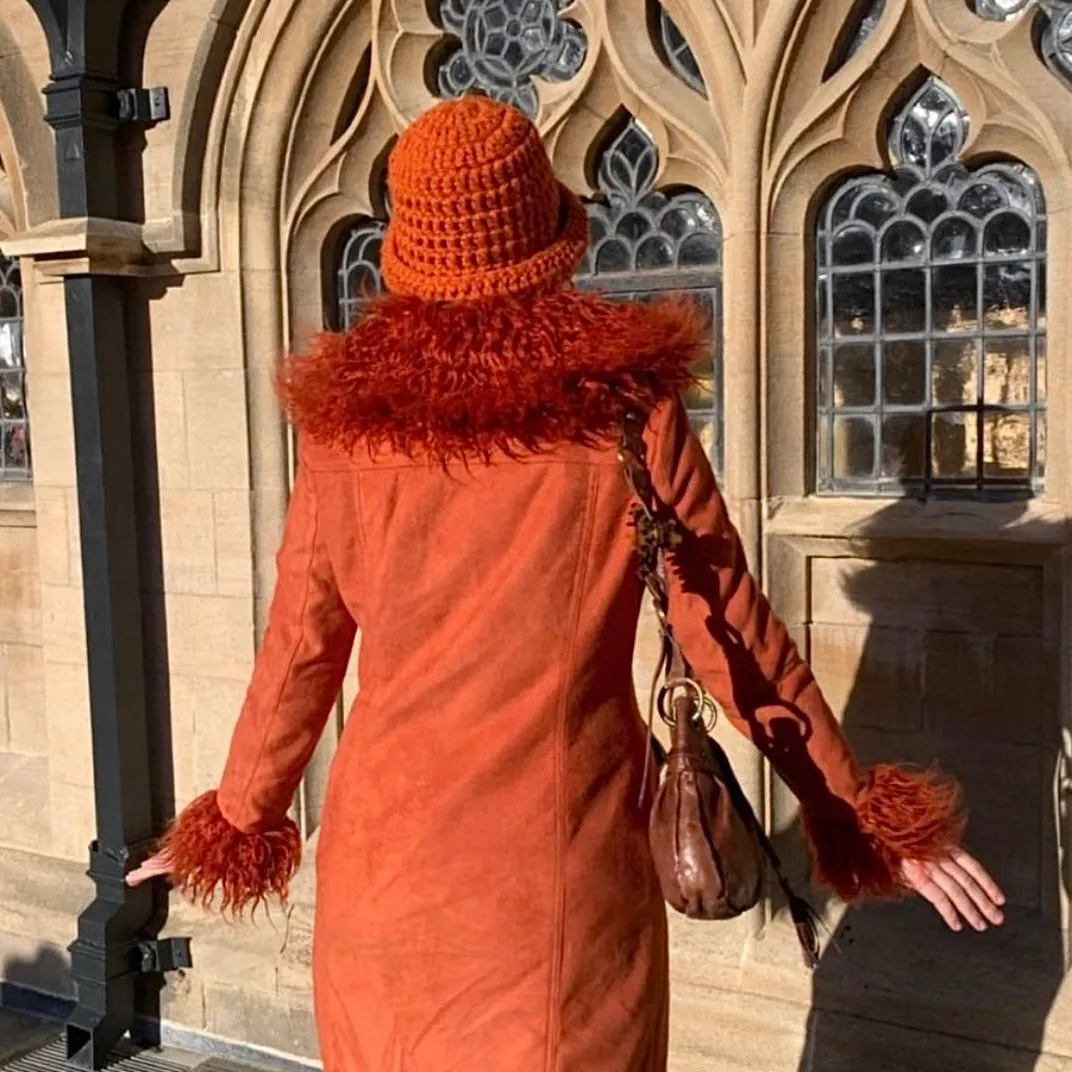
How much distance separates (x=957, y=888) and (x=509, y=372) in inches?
34.9

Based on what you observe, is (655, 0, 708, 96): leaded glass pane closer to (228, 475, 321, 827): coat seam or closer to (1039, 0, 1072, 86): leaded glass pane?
(1039, 0, 1072, 86): leaded glass pane

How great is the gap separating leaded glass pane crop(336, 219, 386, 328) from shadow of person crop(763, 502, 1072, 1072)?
1.65m

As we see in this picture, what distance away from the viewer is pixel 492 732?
1791 mm

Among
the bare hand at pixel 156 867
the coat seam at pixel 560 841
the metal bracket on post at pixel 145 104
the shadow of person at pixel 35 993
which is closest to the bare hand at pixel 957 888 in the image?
the coat seam at pixel 560 841

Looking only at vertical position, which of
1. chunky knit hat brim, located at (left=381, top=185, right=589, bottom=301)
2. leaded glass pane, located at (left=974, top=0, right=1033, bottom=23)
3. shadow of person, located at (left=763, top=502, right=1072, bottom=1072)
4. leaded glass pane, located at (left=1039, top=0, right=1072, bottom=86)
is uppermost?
leaded glass pane, located at (left=974, top=0, right=1033, bottom=23)

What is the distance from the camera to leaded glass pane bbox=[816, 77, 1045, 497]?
130 inches

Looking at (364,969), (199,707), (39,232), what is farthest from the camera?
(199,707)

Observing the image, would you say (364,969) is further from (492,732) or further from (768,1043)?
(768,1043)

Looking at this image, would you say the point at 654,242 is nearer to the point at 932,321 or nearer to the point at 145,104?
the point at 932,321

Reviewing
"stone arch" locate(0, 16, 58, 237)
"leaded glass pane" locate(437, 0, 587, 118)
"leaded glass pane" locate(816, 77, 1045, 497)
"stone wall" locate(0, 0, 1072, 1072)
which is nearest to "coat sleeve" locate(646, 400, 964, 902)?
"stone wall" locate(0, 0, 1072, 1072)

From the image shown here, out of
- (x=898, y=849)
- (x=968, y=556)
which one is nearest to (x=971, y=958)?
(x=968, y=556)

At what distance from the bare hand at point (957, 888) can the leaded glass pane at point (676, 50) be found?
7.78ft

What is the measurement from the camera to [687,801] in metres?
1.68

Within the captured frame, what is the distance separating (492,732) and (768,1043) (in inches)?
79.0
